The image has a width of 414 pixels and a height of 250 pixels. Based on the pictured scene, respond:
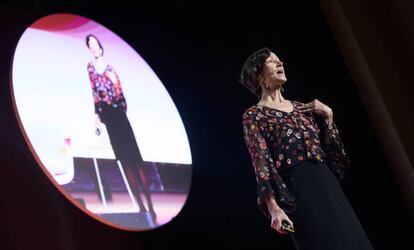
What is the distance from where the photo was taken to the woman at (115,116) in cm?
223

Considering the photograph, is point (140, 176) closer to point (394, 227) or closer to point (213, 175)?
point (213, 175)

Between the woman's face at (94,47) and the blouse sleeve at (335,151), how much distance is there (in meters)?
1.07

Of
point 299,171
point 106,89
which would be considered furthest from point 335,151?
point 106,89

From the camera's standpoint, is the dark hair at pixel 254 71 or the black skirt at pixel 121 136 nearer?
the black skirt at pixel 121 136

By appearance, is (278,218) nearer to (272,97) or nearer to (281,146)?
(281,146)

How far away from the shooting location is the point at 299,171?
2172 millimetres

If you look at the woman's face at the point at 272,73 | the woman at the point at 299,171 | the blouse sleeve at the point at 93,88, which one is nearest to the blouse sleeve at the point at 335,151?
the woman at the point at 299,171

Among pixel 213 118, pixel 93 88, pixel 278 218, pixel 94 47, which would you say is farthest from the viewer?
pixel 213 118

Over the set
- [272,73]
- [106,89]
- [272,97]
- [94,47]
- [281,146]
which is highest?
[94,47]

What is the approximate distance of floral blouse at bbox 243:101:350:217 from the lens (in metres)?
2.14

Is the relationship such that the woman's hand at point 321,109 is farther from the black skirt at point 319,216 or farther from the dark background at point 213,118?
the black skirt at point 319,216

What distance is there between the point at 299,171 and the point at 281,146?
0.41ft

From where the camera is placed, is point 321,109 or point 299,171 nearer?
point 299,171

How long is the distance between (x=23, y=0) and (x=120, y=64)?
509mm
